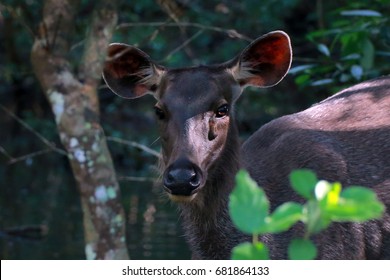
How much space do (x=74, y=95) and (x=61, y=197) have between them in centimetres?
710

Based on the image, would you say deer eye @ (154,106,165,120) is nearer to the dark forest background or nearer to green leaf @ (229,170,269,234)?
the dark forest background

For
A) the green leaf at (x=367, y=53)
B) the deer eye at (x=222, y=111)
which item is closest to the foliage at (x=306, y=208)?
the deer eye at (x=222, y=111)

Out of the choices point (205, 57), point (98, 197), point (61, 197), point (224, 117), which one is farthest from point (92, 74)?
point (205, 57)

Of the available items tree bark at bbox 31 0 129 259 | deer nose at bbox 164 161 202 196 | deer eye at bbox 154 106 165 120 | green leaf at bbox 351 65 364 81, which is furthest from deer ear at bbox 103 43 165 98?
green leaf at bbox 351 65 364 81

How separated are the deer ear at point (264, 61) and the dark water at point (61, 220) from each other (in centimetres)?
121

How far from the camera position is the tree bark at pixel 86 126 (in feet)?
20.2

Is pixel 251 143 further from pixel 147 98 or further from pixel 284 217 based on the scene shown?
pixel 147 98

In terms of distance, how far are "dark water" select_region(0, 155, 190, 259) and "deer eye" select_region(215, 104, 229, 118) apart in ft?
4.41

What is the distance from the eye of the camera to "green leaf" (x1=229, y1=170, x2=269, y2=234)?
1896mm

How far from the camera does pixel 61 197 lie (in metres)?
13.1

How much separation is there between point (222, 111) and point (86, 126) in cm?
110

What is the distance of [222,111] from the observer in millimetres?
5492

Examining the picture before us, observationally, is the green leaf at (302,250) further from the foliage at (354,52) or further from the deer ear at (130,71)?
the foliage at (354,52)
